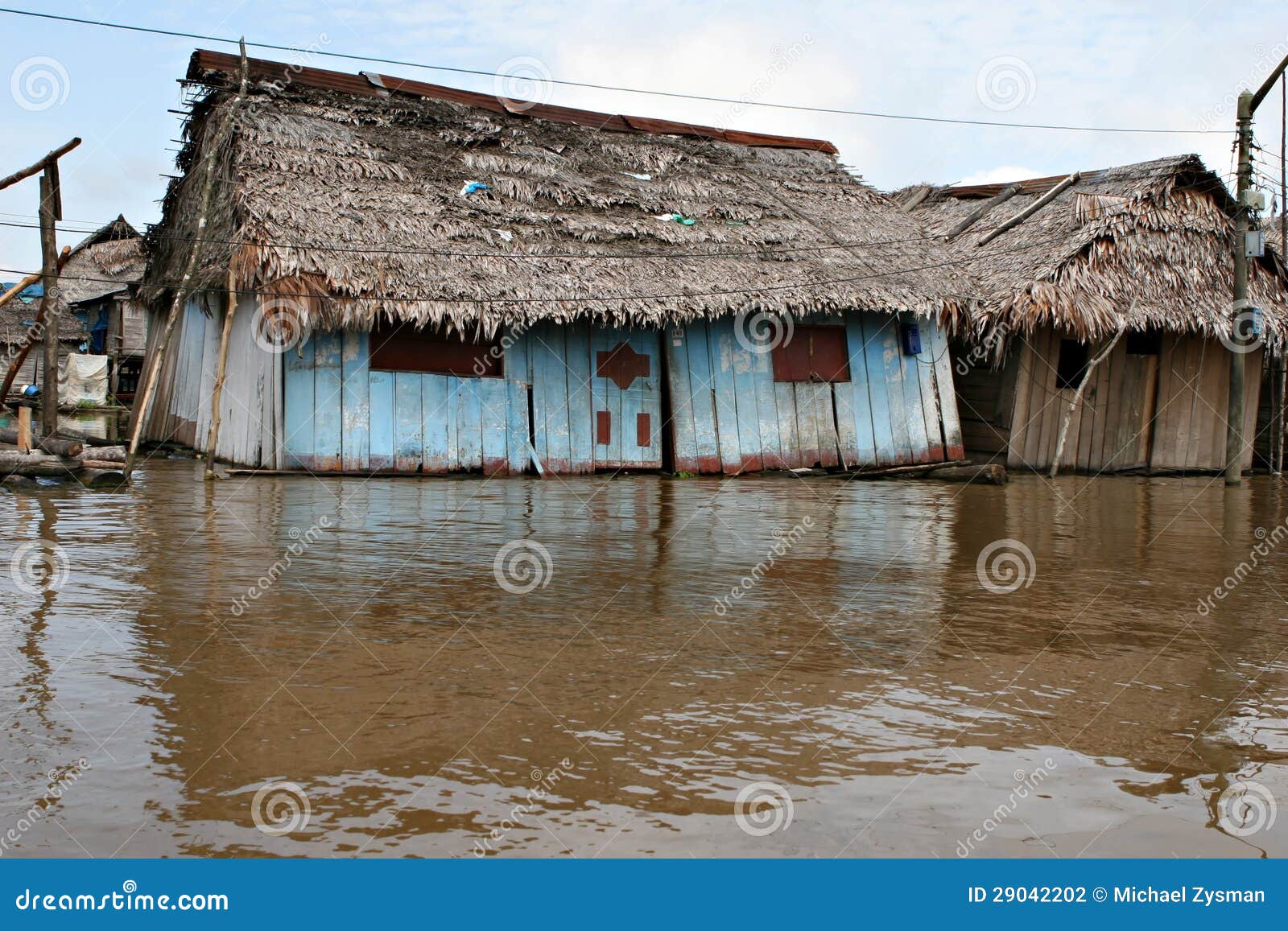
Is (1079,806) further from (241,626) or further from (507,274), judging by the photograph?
(507,274)

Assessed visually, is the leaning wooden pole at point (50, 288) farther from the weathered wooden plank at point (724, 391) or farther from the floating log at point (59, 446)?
the weathered wooden plank at point (724, 391)

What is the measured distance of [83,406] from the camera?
25.2 metres

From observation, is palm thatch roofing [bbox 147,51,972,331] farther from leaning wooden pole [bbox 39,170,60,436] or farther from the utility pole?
the utility pole

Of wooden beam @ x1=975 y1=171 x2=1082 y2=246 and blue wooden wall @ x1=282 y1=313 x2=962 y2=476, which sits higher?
wooden beam @ x1=975 y1=171 x2=1082 y2=246

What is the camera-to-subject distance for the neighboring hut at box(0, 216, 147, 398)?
2753cm
